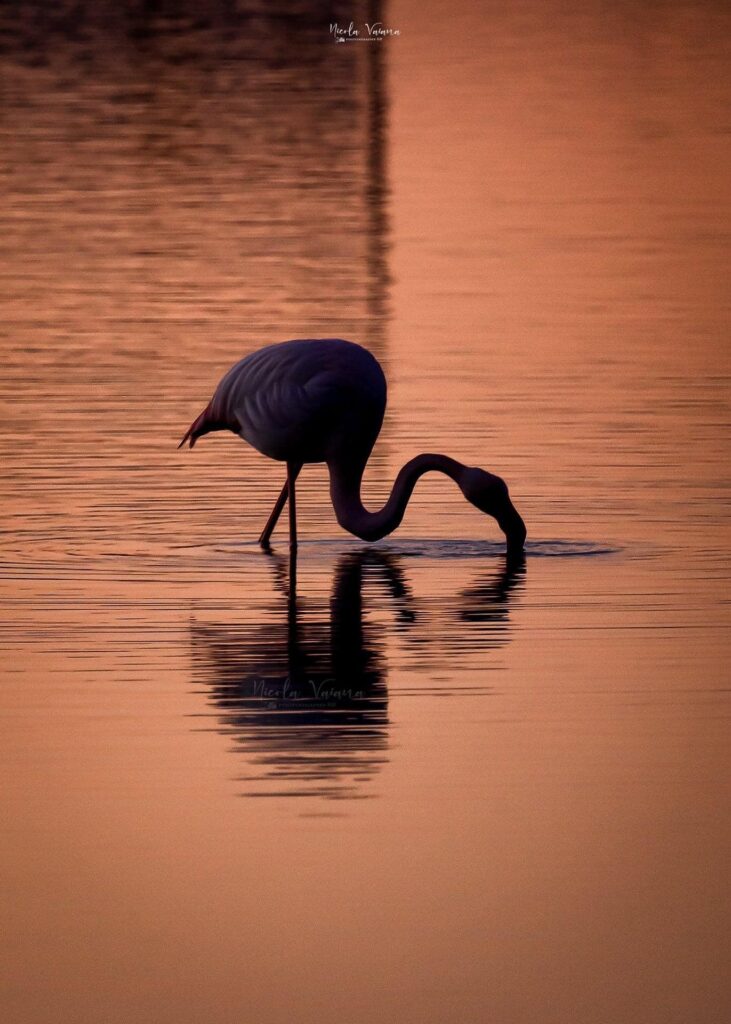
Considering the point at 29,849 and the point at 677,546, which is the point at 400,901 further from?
the point at 677,546

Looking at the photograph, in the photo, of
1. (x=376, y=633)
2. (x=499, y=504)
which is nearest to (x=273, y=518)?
(x=499, y=504)

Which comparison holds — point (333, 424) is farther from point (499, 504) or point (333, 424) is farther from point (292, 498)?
point (499, 504)

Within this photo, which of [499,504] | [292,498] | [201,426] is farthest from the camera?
[201,426]

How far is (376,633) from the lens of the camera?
10766 mm

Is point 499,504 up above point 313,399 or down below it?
below

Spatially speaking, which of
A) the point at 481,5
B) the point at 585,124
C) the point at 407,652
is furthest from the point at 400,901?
A: the point at 481,5

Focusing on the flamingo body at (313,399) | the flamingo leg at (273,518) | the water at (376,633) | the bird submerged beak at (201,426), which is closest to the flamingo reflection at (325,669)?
the water at (376,633)

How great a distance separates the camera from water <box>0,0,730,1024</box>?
684cm

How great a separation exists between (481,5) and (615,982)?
67.6m

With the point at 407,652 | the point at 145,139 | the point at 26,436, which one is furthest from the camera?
the point at 145,139

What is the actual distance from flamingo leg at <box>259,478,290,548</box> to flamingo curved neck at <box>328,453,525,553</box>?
12.0 inches

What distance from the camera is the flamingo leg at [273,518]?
519 inches

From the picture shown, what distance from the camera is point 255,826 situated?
7.69 metres

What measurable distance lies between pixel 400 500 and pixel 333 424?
0.68 meters
